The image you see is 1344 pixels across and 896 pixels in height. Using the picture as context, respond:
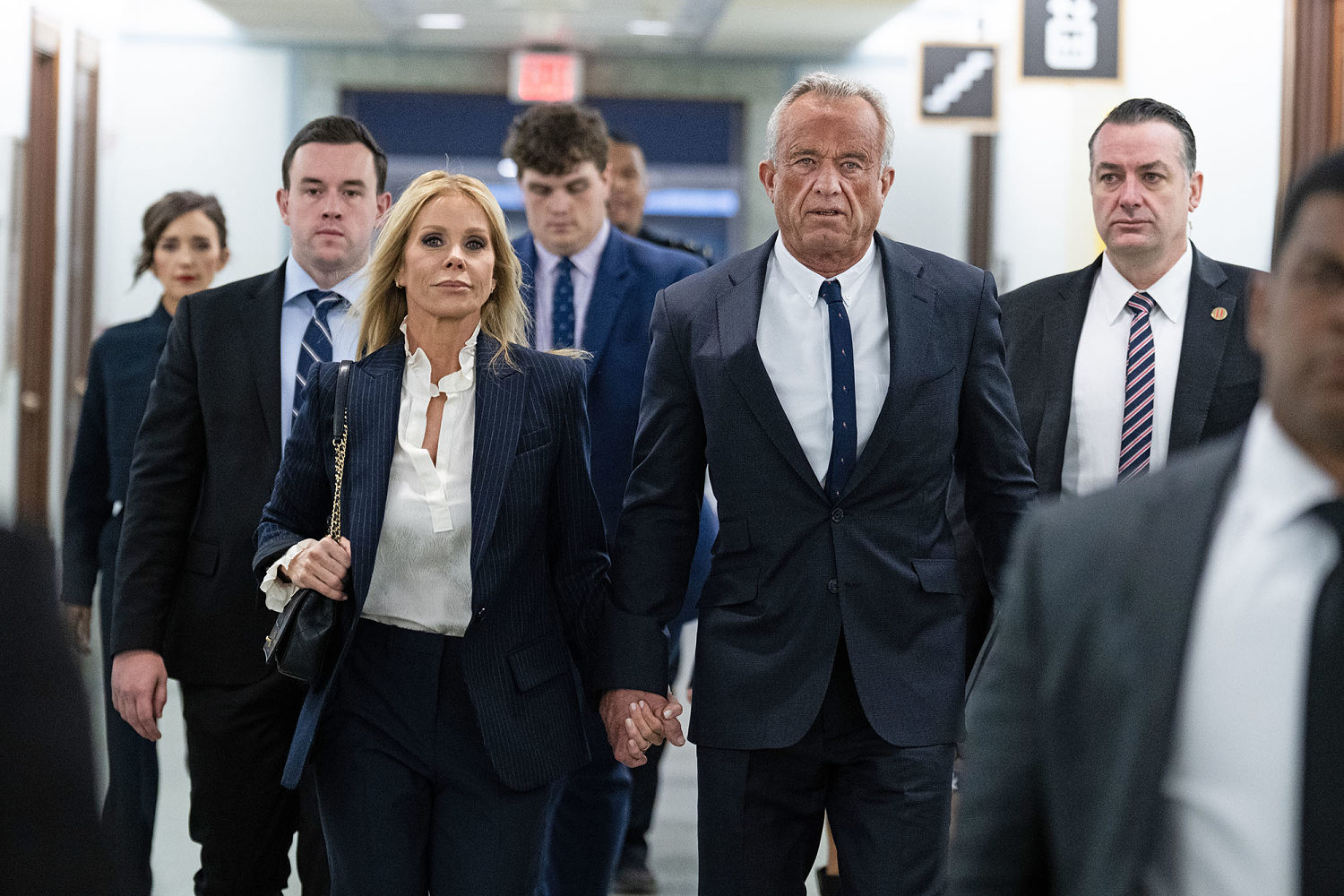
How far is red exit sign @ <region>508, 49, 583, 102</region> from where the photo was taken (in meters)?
12.6

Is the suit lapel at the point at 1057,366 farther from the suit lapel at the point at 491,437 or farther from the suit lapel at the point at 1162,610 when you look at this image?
the suit lapel at the point at 1162,610

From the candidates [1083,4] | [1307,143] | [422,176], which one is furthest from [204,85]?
[422,176]

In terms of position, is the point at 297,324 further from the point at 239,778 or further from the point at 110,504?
the point at 110,504

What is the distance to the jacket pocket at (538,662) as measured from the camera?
2.73m

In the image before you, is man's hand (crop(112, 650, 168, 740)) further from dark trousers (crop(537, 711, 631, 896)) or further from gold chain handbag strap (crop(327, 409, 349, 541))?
dark trousers (crop(537, 711, 631, 896))

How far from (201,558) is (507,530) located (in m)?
0.82

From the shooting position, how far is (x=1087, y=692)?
1.33 m

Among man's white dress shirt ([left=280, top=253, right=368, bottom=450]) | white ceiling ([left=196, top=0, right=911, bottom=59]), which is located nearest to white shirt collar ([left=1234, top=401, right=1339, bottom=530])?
man's white dress shirt ([left=280, top=253, right=368, bottom=450])

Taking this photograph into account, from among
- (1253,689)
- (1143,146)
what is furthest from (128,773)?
(1253,689)

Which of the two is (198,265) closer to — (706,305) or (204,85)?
→ (706,305)

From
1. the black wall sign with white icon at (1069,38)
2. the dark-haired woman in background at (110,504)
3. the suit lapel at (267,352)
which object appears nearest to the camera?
the suit lapel at (267,352)

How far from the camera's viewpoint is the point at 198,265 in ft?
15.1

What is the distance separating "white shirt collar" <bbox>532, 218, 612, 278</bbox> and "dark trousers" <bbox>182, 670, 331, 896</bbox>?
1.34m

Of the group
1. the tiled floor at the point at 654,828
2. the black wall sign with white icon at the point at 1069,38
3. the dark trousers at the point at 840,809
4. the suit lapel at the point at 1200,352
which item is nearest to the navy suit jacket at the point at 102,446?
the tiled floor at the point at 654,828
